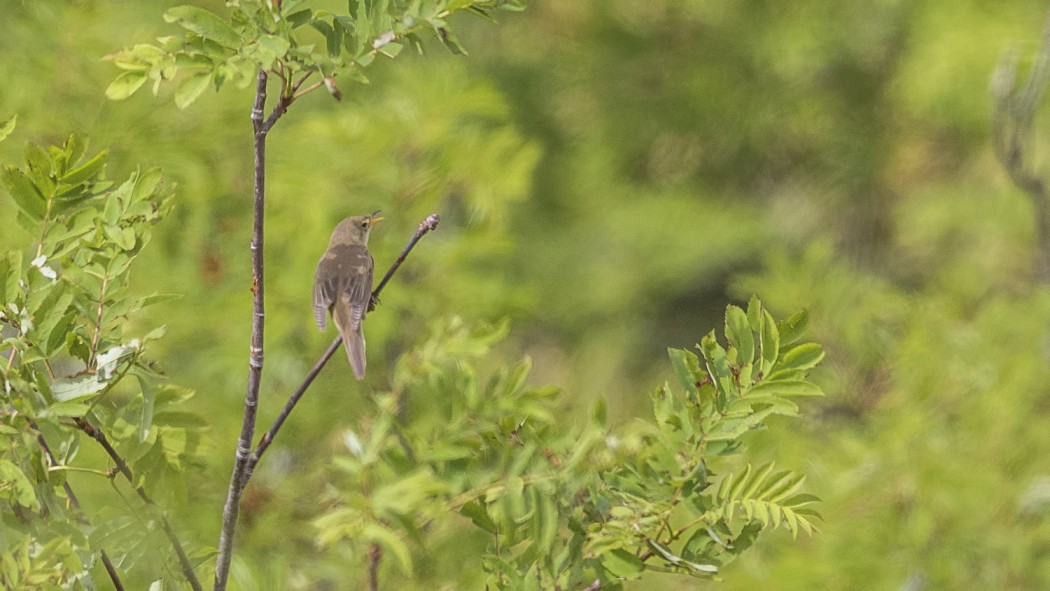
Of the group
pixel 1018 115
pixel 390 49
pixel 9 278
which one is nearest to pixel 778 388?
pixel 390 49

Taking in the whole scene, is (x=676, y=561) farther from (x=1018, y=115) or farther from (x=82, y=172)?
(x=1018, y=115)

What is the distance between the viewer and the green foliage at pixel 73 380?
39.8 inches

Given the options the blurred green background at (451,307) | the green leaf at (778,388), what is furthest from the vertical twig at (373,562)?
the green leaf at (778,388)

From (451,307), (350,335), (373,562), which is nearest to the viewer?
(373,562)

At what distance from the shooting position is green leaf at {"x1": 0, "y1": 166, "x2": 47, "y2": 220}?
111 centimetres

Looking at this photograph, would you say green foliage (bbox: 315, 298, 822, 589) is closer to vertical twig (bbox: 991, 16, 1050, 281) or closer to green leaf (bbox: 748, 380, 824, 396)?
green leaf (bbox: 748, 380, 824, 396)

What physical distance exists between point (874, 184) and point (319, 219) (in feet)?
17.1

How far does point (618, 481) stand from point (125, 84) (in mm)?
558

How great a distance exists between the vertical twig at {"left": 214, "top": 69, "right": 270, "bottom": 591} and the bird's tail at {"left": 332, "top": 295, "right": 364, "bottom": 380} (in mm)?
357

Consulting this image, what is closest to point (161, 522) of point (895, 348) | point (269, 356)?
point (269, 356)

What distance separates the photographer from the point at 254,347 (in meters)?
1.05

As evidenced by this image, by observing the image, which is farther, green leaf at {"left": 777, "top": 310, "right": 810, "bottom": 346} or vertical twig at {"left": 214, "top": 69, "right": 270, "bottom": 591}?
A: green leaf at {"left": 777, "top": 310, "right": 810, "bottom": 346}

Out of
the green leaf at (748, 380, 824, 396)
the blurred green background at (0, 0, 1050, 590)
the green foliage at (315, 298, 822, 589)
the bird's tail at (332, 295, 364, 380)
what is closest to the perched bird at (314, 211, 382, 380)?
the bird's tail at (332, 295, 364, 380)

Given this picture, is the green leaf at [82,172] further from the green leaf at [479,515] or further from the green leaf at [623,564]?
the green leaf at [623,564]
